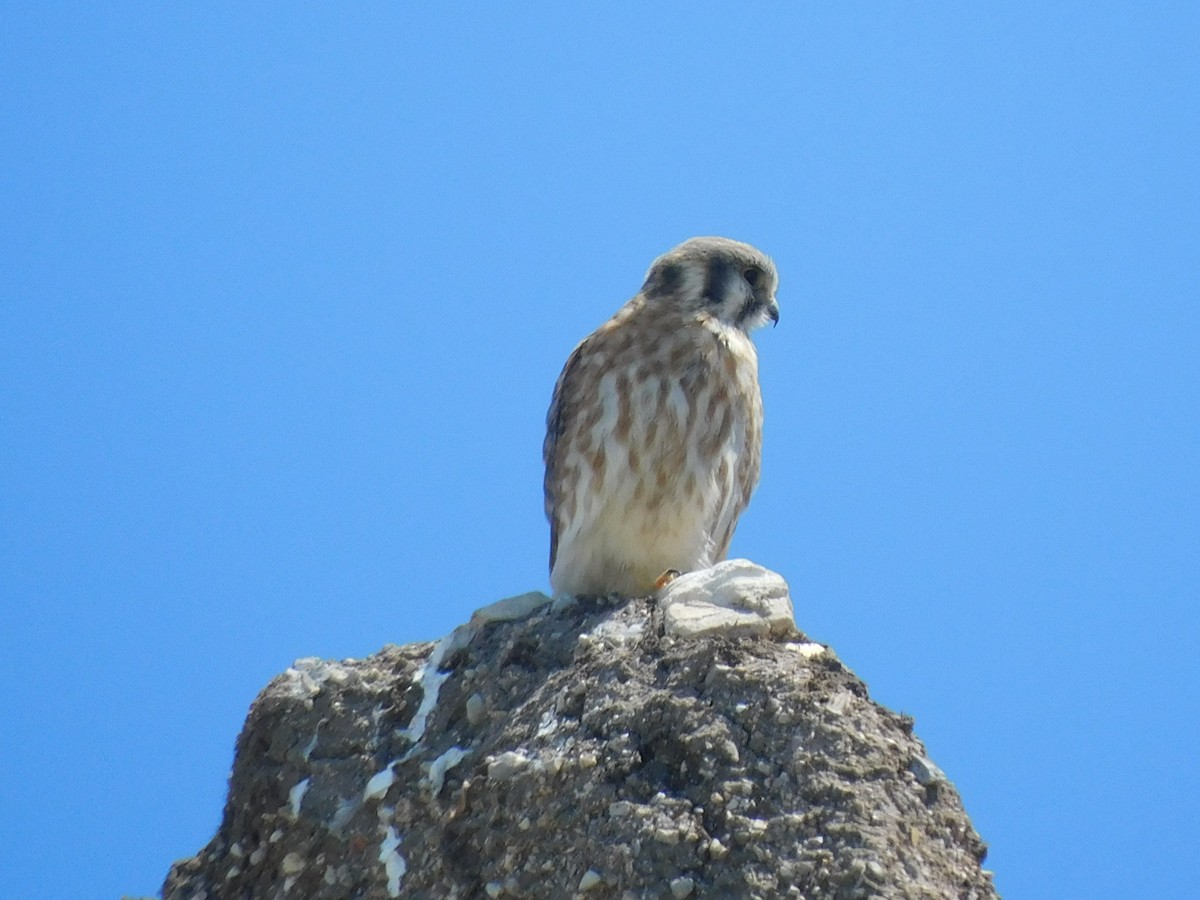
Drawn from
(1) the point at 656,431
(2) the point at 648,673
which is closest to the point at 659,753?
(2) the point at 648,673

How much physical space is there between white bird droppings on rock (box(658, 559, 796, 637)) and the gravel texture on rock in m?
0.05

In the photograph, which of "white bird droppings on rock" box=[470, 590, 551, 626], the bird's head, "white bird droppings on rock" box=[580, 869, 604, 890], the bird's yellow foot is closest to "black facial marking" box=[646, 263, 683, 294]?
the bird's head

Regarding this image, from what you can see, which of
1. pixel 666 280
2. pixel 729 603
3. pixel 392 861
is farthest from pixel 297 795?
pixel 666 280

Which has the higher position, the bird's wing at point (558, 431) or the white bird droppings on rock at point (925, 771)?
the bird's wing at point (558, 431)

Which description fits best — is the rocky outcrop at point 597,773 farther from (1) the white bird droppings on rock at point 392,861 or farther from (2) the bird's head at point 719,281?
Answer: (2) the bird's head at point 719,281

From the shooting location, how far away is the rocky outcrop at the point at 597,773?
116 inches

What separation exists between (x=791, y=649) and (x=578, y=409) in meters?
1.56

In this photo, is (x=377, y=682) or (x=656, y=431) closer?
(x=377, y=682)

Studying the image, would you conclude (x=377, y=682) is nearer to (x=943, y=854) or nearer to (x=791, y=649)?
(x=791, y=649)

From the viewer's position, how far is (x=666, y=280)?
16.7 feet

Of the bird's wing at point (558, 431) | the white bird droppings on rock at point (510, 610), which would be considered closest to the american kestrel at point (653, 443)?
the bird's wing at point (558, 431)

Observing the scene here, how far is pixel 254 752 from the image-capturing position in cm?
379

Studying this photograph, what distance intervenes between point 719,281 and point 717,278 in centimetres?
1

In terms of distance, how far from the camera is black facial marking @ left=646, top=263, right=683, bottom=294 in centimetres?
506
